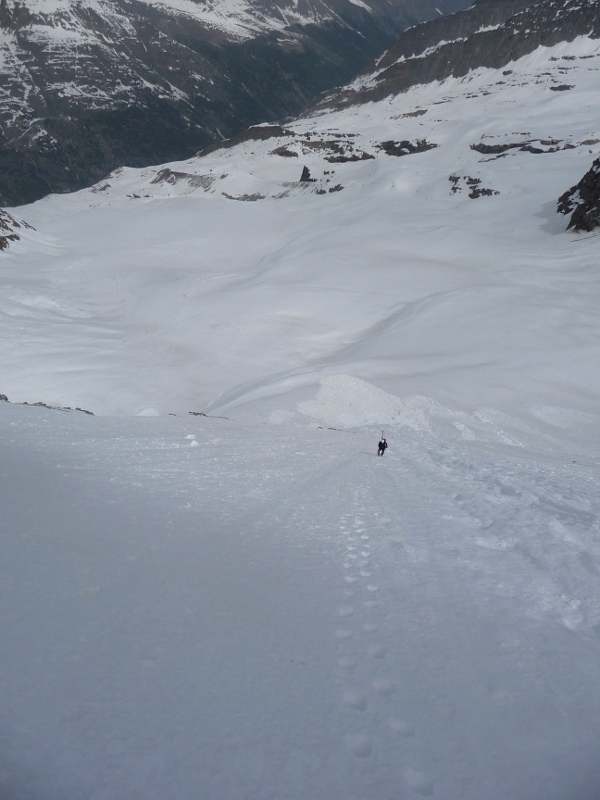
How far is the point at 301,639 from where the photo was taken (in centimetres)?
408

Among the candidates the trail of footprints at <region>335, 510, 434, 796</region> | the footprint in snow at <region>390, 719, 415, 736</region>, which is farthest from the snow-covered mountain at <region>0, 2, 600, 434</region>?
the footprint in snow at <region>390, 719, 415, 736</region>

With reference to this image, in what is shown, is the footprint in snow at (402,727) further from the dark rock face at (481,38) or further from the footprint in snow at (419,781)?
the dark rock face at (481,38)

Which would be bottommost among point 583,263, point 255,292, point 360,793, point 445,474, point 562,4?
point 360,793

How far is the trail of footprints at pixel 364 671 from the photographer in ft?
10.5

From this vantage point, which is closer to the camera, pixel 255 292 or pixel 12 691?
pixel 12 691

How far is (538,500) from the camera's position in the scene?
7.03m

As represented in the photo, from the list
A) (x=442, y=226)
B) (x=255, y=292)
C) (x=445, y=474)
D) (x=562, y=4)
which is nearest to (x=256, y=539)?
(x=445, y=474)

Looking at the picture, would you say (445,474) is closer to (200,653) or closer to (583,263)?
(200,653)

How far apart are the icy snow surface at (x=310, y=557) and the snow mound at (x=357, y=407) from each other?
8 cm

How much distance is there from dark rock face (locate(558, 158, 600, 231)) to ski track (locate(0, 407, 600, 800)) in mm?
25803

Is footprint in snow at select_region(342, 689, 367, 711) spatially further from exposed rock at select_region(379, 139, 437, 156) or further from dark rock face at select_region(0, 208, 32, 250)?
exposed rock at select_region(379, 139, 437, 156)

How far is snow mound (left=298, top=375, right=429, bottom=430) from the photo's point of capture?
39.3 ft

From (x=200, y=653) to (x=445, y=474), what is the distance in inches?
215

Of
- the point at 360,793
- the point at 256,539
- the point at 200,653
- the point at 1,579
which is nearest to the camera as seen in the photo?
the point at 360,793
